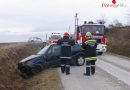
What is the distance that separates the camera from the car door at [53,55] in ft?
74.4

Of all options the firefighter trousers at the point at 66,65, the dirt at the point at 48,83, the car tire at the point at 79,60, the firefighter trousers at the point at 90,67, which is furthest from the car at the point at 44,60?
the firefighter trousers at the point at 90,67

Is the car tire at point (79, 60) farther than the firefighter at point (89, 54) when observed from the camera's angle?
Yes

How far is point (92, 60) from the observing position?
18812 mm

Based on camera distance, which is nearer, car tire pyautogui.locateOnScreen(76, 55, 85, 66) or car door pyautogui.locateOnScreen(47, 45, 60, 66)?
car door pyautogui.locateOnScreen(47, 45, 60, 66)

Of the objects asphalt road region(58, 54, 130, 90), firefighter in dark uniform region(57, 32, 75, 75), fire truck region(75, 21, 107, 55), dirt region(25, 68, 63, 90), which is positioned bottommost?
dirt region(25, 68, 63, 90)

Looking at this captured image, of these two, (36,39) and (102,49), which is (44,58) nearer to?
(102,49)

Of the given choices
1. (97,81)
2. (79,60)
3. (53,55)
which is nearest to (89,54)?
(97,81)

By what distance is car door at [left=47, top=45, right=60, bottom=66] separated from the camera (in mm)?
22667

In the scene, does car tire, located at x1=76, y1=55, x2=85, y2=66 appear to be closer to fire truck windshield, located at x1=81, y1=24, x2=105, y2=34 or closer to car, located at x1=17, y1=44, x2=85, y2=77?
car, located at x1=17, y1=44, x2=85, y2=77

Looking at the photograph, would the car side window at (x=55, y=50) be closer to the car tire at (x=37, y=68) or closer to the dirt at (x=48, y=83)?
the car tire at (x=37, y=68)

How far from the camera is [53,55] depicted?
22828 mm

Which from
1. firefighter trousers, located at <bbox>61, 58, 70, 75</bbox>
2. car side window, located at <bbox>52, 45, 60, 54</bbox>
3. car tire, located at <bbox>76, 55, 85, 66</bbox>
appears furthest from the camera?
car tire, located at <bbox>76, 55, 85, 66</bbox>

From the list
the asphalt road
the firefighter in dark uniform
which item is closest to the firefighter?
the asphalt road

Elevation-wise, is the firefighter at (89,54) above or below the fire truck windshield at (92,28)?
below
